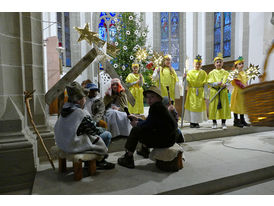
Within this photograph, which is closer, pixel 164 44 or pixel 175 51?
pixel 164 44

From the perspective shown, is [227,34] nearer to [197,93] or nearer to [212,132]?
[197,93]

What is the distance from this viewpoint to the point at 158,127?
2.72 metres

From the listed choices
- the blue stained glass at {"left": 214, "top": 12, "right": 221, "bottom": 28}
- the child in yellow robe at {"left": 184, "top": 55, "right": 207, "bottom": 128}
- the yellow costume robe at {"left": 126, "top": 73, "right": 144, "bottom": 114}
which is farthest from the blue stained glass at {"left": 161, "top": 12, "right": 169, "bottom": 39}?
the child in yellow robe at {"left": 184, "top": 55, "right": 207, "bottom": 128}

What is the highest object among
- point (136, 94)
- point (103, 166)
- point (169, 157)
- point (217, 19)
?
point (217, 19)

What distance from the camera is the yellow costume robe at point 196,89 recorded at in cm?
522

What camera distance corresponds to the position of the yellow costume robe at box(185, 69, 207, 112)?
5.22 metres

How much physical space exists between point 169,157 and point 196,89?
297 centimetres

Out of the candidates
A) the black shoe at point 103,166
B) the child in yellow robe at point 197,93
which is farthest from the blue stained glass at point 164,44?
the black shoe at point 103,166

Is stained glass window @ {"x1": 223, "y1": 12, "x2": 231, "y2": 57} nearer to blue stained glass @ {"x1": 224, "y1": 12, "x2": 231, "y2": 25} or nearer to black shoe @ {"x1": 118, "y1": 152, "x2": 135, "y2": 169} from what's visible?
blue stained glass @ {"x1": 224, "y1": 12, "x2": 231, "y2": 25}

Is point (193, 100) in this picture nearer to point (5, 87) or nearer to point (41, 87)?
point (41, 87)

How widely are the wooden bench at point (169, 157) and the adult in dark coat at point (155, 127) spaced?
8 cm

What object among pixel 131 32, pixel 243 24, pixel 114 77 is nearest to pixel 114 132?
pixel 114 77

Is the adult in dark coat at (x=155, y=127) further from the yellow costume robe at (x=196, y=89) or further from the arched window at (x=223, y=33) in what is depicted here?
the arched window at (x=223, y=33)

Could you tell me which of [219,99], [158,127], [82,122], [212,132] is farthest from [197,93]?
[82,122]
